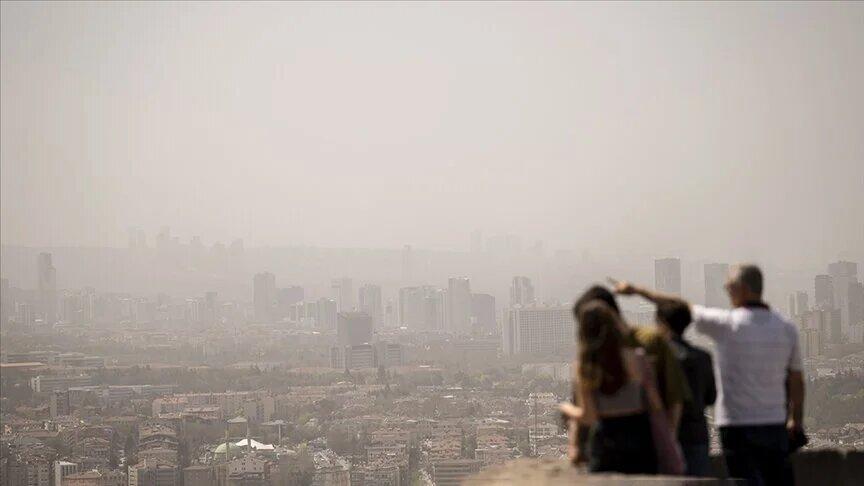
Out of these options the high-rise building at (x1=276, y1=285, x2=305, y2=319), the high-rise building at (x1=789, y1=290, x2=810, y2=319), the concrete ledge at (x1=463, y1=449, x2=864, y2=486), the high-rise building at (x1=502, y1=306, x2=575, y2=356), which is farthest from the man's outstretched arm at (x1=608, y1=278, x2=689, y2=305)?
the high-rise building at (x1=276, y1=285, x2=305, y2=319)

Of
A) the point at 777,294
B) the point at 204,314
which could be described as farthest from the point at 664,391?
the point at 204,314

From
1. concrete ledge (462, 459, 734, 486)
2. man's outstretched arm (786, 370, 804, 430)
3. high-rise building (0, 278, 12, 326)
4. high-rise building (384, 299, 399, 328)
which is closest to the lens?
concrete ledge (462, 459, 734, 486)

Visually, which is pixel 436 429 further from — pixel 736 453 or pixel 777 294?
pixel 736 453

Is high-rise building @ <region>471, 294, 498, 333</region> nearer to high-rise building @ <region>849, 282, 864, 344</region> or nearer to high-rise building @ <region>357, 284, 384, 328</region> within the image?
high-rise building @ <region>357, 284, 384, 328</region>

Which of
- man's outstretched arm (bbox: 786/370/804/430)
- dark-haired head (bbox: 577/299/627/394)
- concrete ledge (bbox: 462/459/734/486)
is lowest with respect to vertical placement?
concrete ledge (bbox: 462/459/734/486)

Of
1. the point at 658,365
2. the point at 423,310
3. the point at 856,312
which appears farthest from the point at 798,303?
the point at 423,310

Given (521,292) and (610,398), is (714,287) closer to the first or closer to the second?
(610,398)

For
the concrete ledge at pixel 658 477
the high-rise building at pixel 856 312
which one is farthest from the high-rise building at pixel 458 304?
the concrete ledge at pixel 658 477
